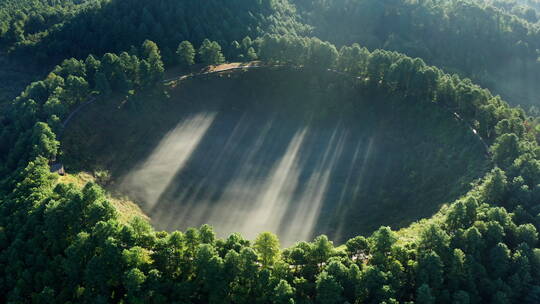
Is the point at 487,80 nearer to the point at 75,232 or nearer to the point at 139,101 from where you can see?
the point at 139,101

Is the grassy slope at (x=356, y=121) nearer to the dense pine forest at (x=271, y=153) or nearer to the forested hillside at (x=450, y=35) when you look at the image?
the dense pine forest at (x=271, y=153)

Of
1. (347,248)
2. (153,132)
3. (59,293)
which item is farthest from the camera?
(153,132)

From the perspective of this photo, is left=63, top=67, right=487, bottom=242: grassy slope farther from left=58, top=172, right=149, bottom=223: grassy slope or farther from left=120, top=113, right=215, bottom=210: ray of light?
left=58, top=172, right=149, bottom=223: grassy slope

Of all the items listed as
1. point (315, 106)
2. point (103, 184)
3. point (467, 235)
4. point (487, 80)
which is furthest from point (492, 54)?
point (103, 184)

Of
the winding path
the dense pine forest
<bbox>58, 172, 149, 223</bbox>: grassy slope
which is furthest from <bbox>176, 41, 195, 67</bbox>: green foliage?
<bbox>58, 172, 149, 223</bbox>: grassy slope

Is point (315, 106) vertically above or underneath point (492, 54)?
underneath

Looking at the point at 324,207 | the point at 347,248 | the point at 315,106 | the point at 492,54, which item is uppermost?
the point at 492,54
